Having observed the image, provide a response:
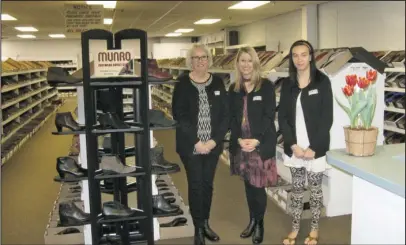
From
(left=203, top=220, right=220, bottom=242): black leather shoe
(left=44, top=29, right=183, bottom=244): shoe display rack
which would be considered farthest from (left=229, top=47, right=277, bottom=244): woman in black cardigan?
(left=44, top=29, right=183, bottom=244): shoe display rack

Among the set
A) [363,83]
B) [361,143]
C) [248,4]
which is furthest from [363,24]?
[361,143]

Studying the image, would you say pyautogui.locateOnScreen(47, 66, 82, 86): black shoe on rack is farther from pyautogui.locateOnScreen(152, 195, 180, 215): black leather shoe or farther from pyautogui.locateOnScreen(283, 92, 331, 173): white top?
pyautogui.locateOnScreen(283, 92, 331, 173): white top

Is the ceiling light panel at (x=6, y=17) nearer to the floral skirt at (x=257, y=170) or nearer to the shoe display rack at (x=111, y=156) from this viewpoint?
the shoe display rack at (x=111, y=156)

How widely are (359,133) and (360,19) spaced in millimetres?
7353

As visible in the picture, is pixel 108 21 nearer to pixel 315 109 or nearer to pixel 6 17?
pixel 6 17

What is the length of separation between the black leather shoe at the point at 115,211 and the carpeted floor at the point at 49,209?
820 mm

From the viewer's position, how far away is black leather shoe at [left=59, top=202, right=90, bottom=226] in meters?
3.11

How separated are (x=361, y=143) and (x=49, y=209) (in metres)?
4.05

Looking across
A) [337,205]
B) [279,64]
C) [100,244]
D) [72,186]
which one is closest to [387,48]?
[279,64]

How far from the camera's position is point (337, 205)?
434cm

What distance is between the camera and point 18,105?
9.94m

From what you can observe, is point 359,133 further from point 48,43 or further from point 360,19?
point 48,43

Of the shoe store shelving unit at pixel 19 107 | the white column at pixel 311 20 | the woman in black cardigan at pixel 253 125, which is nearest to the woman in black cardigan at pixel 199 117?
the woman in black cardigan at pixel 253 125

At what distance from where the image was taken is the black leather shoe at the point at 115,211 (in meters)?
3.12
